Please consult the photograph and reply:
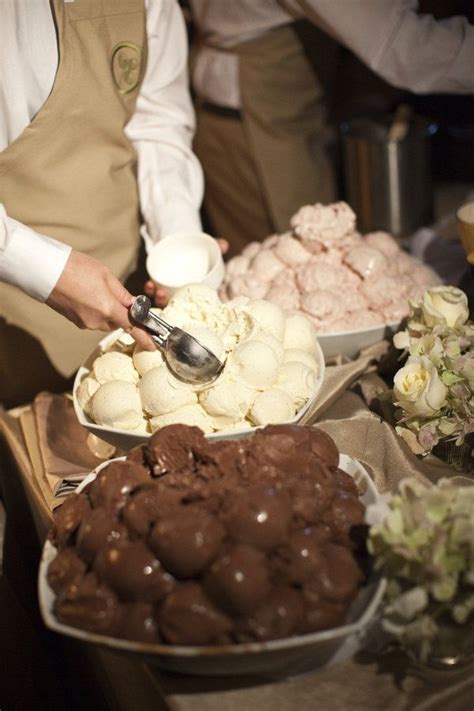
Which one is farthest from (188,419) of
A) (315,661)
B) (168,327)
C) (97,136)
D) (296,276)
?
(97,136)

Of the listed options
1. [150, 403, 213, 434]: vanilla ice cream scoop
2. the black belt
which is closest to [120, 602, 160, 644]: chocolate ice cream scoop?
[150, 403, 213, 434]: vanilla ice cream scoop

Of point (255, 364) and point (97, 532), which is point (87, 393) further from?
point (97, 532)

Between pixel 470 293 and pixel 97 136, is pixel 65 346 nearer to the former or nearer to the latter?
pixel 97 136

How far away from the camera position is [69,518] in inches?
35.4

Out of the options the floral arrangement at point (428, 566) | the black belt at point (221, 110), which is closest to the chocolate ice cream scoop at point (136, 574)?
the floral arrangement at point (428, 566)

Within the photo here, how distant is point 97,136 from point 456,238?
0.91 meters

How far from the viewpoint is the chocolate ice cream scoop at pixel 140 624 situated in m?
0.78

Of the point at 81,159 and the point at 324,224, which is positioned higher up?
the point at 81,159

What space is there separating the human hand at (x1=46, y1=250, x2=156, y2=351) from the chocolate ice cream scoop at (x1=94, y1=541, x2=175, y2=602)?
1.46 feet

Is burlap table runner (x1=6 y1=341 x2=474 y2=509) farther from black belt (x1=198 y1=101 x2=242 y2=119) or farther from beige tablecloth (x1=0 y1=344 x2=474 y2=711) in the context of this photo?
black belt (x1=198 y1=101 x2=242 y2=119)

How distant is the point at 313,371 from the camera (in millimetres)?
1188

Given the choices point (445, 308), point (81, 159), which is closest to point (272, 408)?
point (445, 308)

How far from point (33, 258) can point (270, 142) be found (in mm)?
1457

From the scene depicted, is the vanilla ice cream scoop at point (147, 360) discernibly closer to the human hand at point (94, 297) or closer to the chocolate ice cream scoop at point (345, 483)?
the human hand at point (94, 297)
